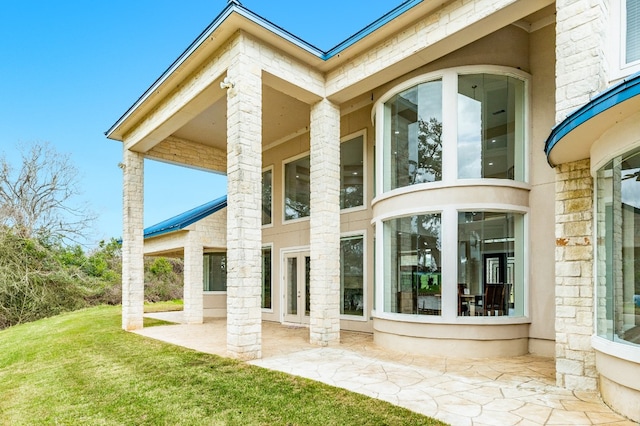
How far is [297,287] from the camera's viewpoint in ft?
39.2

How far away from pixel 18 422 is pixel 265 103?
26.4 feet

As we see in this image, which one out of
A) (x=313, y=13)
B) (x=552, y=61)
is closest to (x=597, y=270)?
(x=552, y=61)

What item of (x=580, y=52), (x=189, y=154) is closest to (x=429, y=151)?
(x=580, y=52)

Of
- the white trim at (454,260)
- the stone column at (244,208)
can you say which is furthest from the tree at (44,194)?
the white trim at (454,260)

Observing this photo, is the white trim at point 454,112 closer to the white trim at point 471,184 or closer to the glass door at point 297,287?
the white trim at point 471,184

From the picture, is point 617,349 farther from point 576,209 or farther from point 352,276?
point 352,276

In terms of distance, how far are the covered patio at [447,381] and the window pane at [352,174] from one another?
3657mm

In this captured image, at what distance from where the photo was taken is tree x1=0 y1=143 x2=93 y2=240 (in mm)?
20375

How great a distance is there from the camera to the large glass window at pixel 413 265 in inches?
292

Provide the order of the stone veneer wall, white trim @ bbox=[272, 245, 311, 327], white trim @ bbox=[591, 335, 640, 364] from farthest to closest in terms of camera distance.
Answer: the stone veneer wall, white trim @ bbox=[272, 245, 311, 327], white trim @ bbox=[591, 335, 640, 364]

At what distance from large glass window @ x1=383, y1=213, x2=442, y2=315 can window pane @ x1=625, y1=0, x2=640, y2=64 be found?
3607 mm

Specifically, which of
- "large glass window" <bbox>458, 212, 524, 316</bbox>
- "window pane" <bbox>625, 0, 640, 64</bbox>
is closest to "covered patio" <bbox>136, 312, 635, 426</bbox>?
"large glass window" <bbox>458, 212, 524, 316</bbox>

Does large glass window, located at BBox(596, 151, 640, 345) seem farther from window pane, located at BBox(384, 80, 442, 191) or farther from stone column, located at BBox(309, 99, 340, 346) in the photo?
stone column, located at BBox(309, 99, 340, 346)

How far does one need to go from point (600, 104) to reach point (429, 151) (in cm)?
400
